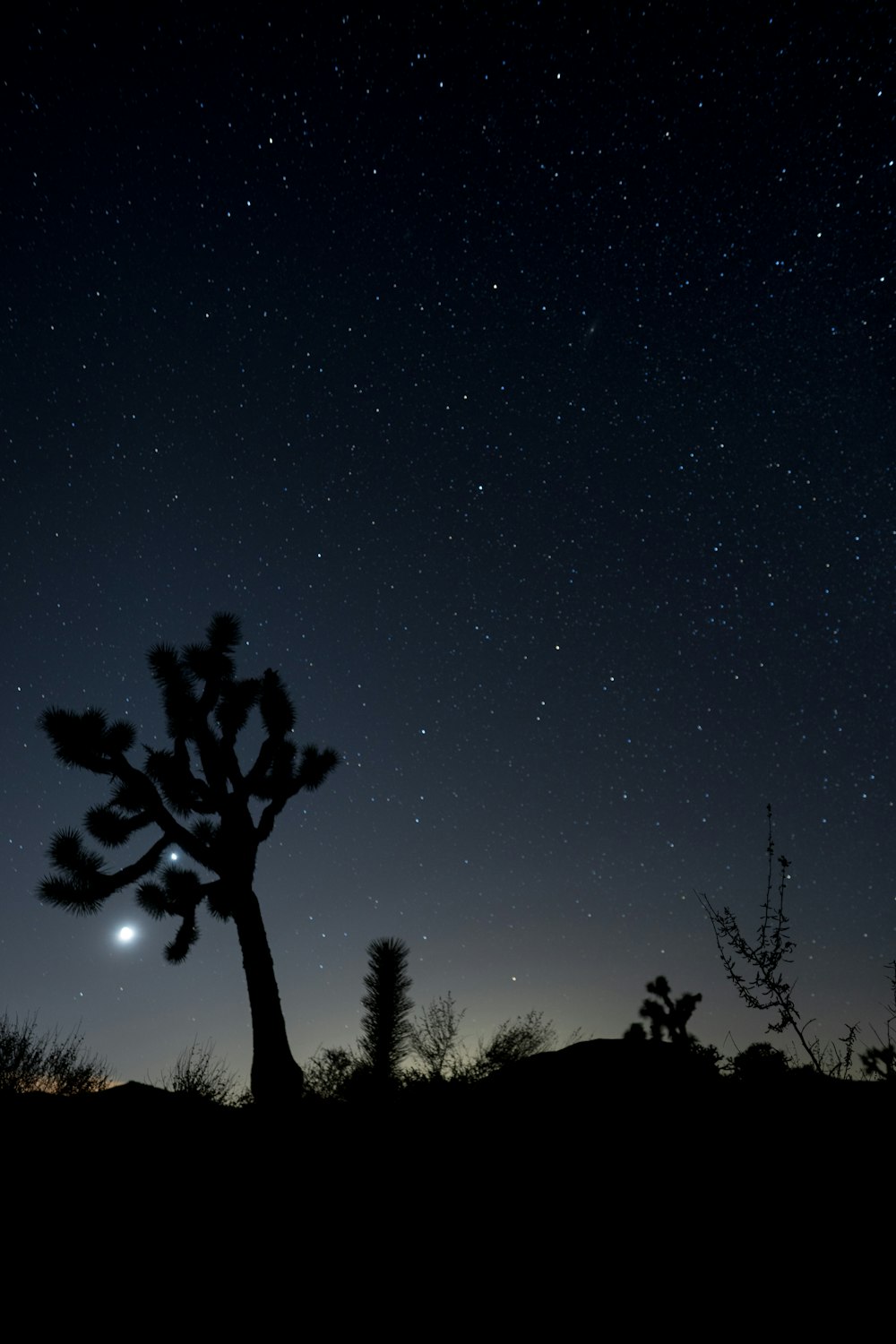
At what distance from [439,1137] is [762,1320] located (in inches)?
68.9

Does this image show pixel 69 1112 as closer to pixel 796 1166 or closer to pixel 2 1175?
pixel 2 1175

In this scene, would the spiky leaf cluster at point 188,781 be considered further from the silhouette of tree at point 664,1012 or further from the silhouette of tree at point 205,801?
the silhouette of tree at point 664,1012

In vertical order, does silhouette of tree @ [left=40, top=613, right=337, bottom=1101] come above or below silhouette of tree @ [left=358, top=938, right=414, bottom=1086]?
above

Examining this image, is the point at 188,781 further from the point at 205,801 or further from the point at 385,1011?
the point at 385,1011

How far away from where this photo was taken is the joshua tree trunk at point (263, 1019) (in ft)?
21.5

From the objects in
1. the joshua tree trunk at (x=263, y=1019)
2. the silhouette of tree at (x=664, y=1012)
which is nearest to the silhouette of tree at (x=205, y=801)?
the joshua tree trunk at (x=263, y=1019)

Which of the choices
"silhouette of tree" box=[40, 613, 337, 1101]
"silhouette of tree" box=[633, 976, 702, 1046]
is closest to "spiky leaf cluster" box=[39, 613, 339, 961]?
"silhouette of tree" box=[40, 613, 337, 1101]

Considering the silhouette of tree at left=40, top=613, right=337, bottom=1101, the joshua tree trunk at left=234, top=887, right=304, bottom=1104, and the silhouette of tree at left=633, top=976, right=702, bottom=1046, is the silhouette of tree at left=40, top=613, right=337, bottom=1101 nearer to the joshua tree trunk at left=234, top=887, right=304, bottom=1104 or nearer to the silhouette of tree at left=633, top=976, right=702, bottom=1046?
the joshua tree trunk at left=234, top=887, right=304, bottom=1104

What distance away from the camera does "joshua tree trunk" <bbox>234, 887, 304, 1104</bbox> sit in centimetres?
655

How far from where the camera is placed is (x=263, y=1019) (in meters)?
6.94

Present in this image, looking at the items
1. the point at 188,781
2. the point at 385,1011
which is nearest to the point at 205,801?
the point at 188,781

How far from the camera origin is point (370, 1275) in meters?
2.28

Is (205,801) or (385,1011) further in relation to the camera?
(205,801)

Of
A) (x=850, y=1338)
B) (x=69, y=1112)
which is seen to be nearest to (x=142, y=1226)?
(x=69, y=1112)
